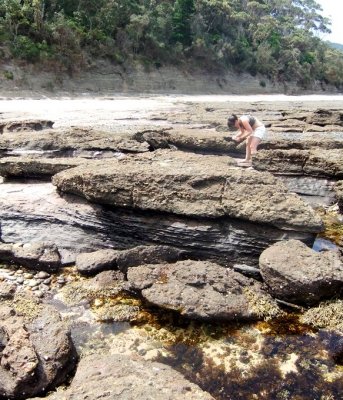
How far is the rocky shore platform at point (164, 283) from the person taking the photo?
17.5 ft

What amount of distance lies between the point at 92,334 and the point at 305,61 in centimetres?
7930

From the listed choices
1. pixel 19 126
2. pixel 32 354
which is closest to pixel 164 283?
pixel 32 354

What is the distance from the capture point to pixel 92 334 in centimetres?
648

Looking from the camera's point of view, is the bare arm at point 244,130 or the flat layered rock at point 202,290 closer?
the flat layered rock at point 202,290

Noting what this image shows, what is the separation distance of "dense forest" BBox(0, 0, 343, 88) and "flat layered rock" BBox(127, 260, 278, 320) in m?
34.4

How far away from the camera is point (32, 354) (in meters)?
5.18

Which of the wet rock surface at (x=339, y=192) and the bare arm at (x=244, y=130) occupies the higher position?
the bare arm at (x=244, y=130)

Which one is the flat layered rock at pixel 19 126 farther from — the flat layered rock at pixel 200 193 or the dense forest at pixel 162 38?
the dense forest at pixel 162 38

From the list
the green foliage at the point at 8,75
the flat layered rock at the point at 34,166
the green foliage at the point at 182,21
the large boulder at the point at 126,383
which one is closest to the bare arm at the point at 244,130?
the flat layered rock at the point at 34,166

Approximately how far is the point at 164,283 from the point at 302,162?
7.83 metres

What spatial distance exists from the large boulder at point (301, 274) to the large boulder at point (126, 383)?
9.76 ft

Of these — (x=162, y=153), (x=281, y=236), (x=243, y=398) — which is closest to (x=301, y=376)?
(x=243, y=398)

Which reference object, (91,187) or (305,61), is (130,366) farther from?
(305,61)

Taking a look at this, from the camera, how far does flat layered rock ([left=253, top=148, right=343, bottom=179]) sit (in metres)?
12.5
